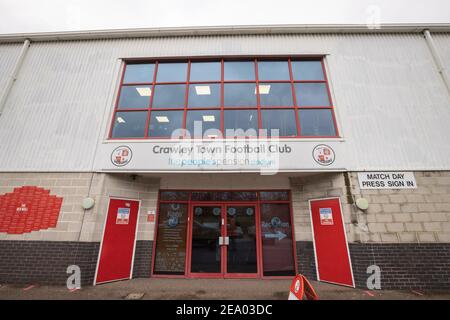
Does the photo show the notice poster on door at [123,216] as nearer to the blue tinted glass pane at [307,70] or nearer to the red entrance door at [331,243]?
the red entrance door at [331,243]

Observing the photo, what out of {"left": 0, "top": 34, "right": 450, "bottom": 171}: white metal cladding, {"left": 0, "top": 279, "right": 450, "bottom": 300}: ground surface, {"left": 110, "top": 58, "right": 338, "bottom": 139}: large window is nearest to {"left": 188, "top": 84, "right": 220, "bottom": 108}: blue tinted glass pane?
{"left": 110, "top": 58, "right": 338, "bottom": 139}: large window

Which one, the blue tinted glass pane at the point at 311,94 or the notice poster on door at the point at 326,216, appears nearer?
the notice poster on door at the point at 326,216

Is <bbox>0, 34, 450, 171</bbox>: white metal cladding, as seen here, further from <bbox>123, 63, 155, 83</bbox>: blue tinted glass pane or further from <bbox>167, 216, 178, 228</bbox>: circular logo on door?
<bbox>167, 216, 178, 228</bbox>: circular logo on door

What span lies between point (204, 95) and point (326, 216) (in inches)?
225

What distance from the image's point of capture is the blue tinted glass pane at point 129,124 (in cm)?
648

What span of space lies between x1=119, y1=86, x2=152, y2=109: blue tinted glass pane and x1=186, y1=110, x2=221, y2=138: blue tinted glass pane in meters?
1.79

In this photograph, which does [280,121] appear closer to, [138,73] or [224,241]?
[224,241]

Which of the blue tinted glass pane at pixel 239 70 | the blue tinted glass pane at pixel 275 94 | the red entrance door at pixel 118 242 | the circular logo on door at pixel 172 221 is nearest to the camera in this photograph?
the red entrance door at pixel 118 242

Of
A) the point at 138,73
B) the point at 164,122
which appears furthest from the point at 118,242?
the point at 138,73

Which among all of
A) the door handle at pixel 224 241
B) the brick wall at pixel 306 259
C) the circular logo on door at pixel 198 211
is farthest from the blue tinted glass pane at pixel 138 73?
the brick wall at pixel 306 259

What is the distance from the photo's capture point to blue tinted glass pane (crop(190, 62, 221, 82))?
725 centimetres

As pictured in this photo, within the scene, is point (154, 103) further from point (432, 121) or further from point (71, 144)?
point (432, 121)

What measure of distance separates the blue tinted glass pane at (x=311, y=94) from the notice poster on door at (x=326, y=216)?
3.56m

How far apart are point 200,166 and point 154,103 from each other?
3011 millimetres
